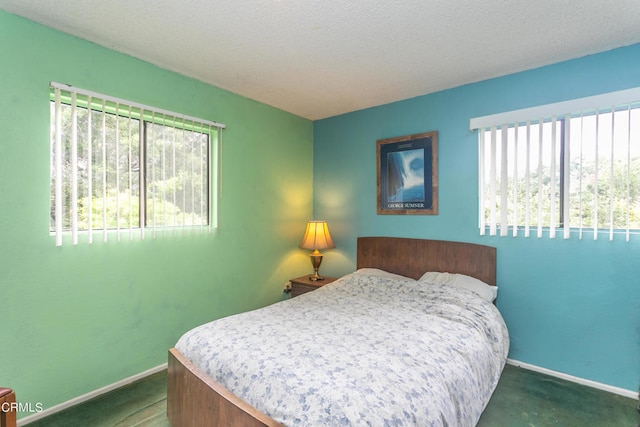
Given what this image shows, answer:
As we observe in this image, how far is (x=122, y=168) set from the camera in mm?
2223

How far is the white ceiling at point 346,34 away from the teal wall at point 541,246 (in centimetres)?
17

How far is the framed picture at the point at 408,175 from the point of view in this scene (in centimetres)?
297

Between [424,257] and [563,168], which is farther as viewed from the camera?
[424,257]

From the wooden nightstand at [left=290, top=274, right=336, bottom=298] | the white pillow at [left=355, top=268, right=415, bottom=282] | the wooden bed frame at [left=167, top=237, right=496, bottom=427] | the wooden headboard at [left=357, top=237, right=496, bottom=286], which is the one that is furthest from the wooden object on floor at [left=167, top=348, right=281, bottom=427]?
the wooden headboard at [left=357, top=237, right=496, bottom=286]

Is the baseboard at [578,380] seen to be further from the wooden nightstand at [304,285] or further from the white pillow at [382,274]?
the wooden nightstand at [304,285]

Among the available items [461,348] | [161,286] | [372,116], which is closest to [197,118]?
[161,286]

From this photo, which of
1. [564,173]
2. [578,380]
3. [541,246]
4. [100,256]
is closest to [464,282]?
[541,246]

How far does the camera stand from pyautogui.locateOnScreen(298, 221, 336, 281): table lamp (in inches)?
135

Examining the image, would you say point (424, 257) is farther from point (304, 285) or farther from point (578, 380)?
point (578, 380)

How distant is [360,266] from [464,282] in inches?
44.7

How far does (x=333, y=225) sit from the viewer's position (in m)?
3.69

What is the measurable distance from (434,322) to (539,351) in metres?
1.20

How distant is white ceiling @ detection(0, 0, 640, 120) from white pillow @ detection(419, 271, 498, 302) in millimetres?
1692

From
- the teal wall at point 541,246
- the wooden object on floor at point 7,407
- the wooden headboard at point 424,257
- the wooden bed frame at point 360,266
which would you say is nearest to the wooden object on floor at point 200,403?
the wooden bed frame at point 360,266
